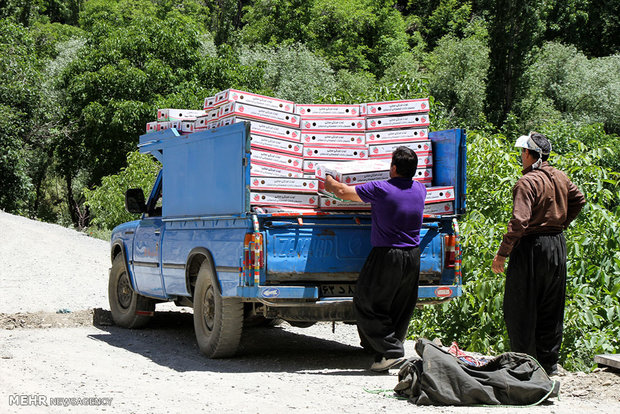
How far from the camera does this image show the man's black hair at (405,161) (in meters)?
7.27

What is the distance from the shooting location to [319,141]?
8008 mm

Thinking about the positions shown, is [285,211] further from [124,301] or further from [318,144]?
[124,301]

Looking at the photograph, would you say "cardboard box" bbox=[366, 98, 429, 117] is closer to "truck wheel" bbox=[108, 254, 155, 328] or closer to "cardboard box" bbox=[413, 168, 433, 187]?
"cardboard box" bbox=[413, 168, 433, 187]

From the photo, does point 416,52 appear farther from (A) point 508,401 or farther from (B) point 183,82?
(A) point 508,401

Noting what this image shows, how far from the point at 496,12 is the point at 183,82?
15797 millimetres

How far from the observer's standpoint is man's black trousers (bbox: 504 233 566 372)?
671cm

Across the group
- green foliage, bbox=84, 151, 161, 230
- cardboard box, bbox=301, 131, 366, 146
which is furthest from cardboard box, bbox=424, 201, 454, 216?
green foliage, bbox=84, 151, 161, 230

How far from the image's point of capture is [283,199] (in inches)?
297

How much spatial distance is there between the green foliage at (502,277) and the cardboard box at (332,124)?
8.05 ft

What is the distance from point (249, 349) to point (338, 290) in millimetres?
1821

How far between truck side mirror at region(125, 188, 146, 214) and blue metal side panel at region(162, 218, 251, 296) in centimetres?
107

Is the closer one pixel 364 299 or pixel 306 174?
pixel 364 299

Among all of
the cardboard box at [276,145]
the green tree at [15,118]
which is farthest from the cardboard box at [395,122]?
the green tree at [15,118]

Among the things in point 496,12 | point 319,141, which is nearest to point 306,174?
point 319,141
